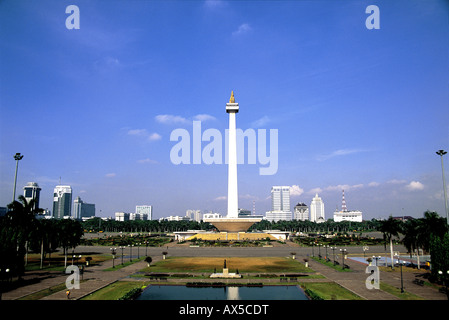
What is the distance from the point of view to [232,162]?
91.7 m

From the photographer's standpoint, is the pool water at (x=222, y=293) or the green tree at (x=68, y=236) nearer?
the pool water at (x=222, y=293)

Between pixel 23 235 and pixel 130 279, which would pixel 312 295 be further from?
pixel 23 235

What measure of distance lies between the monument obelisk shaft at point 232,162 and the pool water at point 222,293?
59.6 metres

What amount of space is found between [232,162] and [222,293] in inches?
2496

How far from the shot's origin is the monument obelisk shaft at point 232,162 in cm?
9144

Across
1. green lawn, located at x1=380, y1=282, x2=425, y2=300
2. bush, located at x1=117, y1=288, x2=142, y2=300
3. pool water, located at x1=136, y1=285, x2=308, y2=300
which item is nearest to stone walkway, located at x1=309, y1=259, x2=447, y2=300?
green lawn, located at x1=380, y1=282, x2=425, y2=300

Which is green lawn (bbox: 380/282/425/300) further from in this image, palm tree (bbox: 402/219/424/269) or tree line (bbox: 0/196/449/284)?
palm tree (bbox: 402/219/424/269)

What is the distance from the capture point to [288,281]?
34594 mm

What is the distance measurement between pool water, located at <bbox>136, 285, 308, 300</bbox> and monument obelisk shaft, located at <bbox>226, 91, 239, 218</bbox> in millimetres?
59581

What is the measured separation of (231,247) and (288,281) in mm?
41737

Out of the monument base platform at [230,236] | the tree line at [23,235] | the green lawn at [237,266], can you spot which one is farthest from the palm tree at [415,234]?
the monument base platform at [230,236]

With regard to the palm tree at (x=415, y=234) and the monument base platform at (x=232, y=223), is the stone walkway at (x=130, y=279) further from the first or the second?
the monument base platform at (x=232, y=223)
